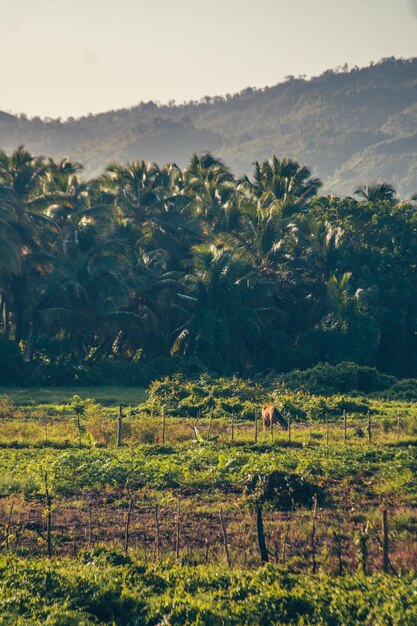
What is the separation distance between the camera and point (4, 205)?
154 ft

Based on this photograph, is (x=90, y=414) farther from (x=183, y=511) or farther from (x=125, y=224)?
(x=125, y=224)

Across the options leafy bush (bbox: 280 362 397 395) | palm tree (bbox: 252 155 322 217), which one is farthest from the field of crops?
palm tree (bbox: 252 155 322 217)

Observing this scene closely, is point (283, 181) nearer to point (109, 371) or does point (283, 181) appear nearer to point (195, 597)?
point (109, 371)

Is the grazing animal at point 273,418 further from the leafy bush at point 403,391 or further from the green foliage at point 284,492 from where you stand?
the green foliage at point 284,492

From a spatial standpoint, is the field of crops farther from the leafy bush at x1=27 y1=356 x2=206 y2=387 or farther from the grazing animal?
the leafy bush at x1=27 y1=356 x2=206 y2=387

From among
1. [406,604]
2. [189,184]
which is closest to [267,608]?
[406,604]

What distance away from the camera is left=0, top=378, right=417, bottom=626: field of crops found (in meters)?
12.8

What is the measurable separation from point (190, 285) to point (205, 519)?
3262 cm

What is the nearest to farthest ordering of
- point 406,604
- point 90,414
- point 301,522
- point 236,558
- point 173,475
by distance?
1. point 406,604
2. point 236,558
3. point 301,522
4. point 173,475
5. point 90,414

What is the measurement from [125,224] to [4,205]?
10.9m

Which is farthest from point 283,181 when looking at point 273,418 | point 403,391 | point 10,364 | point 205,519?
point 205,519

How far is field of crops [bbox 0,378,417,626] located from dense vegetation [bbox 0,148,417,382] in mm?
14274

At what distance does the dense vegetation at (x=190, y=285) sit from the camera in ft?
158

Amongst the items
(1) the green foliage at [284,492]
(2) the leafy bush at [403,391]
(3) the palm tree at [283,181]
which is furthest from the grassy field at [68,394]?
→ (3) the palm tree at [283,181]
